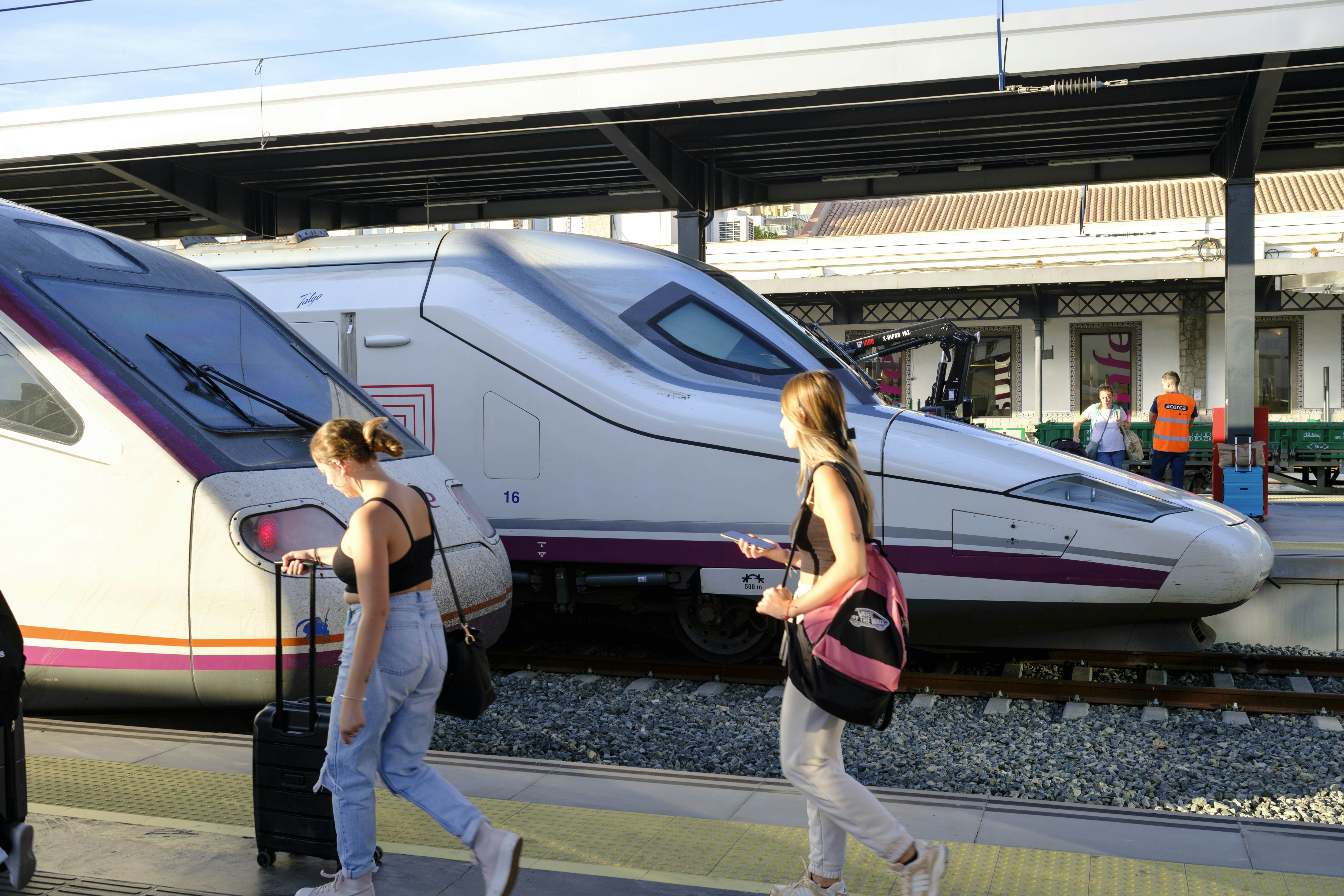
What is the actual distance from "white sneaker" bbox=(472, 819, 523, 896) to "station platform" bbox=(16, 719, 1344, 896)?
0.21 meters

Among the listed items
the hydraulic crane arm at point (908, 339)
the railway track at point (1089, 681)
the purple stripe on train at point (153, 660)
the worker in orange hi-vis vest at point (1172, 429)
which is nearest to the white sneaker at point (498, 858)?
the purple stripe on train at point (153, 660)

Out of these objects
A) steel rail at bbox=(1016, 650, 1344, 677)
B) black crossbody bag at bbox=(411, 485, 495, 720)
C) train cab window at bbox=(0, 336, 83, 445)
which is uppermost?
train cab window at bbox=(0, 336, 83, 445)

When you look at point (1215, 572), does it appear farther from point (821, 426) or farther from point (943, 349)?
point (821, 426)

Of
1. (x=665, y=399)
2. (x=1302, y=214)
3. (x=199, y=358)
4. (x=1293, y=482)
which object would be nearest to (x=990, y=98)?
(x=665, y=399)

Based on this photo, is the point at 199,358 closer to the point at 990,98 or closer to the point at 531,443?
the point at 531,443

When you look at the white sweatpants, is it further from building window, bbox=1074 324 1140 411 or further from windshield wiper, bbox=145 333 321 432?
building window, bbox=1074 324 1140 411

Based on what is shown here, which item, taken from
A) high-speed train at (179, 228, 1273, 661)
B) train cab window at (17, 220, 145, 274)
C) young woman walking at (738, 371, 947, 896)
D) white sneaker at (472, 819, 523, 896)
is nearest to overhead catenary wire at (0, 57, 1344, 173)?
high-speed train at (179, 228, 1273, 661)

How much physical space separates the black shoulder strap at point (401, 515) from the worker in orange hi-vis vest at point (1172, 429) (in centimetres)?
1121

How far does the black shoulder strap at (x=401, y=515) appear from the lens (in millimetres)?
3326

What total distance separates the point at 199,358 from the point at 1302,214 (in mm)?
25997

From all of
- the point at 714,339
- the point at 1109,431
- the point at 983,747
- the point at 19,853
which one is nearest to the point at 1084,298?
the point at 1109,431

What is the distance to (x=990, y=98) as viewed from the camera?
35.9 ft

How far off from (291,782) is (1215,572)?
5.06 meters

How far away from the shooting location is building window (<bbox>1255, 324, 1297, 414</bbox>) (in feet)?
81.7
